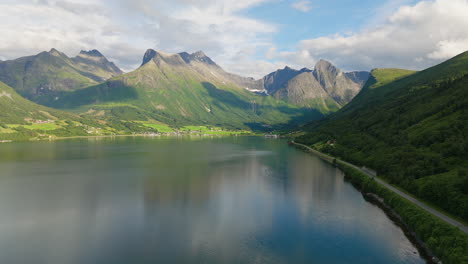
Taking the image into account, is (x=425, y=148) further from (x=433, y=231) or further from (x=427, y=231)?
(x=433, y=231)

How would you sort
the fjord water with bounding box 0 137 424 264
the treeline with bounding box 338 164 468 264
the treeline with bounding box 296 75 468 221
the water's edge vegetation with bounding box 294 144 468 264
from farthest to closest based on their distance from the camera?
the treeline with bounding box 296 75 468 221, the fjord water with bounding box 0 137 424 264, the water's edge vegetation with bounding box 294 144 468 264, the treeline with bounding box 338 164 468 264

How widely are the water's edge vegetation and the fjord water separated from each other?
2049 mm

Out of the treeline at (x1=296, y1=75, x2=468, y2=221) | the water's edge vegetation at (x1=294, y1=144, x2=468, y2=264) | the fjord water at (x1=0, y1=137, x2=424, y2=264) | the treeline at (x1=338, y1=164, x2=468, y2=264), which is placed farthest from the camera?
the treeline at (x1=296, y1=75, x2=468, y2=221)

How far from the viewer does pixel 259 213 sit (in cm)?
6050

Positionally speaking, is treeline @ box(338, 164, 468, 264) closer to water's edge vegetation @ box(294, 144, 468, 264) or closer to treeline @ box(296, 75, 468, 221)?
water's edge vegetation @ box(294, 144, 468, 264)

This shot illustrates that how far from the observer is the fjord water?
136 feet

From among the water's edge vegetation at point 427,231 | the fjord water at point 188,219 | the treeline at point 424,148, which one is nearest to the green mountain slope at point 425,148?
the treeline at point 424,148

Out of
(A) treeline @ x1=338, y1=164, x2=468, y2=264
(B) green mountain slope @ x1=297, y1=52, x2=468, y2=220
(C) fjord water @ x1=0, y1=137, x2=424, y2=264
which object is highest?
(B) green mountain slope @ x1=297, y1=52, x2=468, y2=220

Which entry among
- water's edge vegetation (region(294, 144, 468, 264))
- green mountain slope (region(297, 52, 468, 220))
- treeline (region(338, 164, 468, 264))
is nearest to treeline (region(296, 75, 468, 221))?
green mountain slope (region(297, 52, 468, 220))

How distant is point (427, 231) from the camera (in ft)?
145

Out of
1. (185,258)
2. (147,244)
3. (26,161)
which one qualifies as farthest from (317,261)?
(26,161)

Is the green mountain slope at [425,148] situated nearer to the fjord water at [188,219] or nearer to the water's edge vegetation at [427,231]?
the water's edge vegetation at [427,231]

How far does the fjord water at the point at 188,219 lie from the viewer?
41531 mm

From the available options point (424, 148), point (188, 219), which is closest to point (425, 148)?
point (424, 148)
